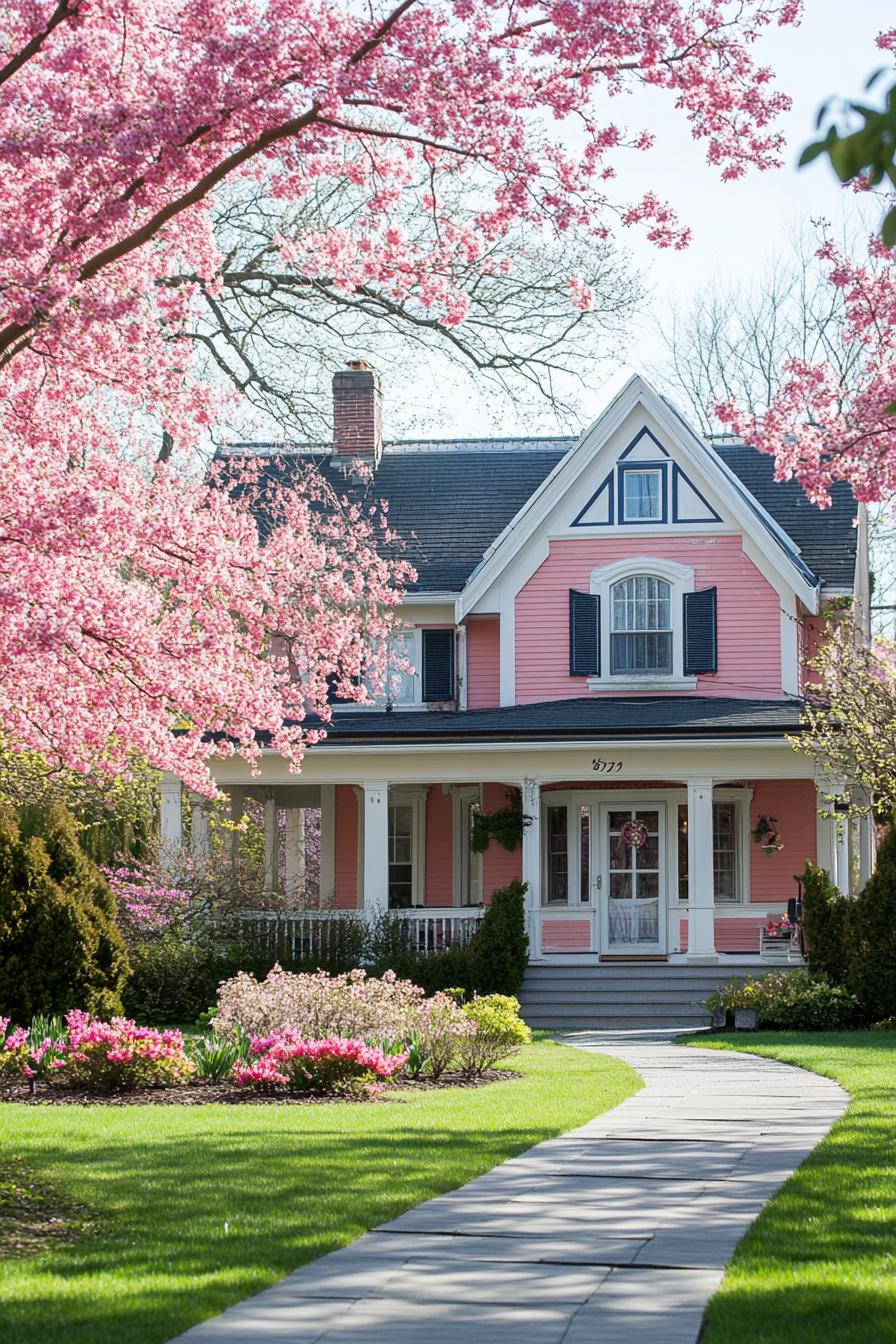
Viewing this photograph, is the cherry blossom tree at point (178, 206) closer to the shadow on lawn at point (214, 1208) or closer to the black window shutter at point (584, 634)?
the shadow on lawn at point (214, 1208)

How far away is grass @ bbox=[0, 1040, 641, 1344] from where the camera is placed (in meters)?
5.52

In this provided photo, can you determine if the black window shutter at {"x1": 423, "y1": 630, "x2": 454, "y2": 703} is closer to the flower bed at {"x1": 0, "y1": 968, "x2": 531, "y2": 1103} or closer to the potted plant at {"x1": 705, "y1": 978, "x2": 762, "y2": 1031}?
the potted plant at {"x1": 705, "y1": 978, "x2": 762, "y2": 1031}

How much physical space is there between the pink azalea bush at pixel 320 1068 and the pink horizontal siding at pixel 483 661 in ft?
40.0

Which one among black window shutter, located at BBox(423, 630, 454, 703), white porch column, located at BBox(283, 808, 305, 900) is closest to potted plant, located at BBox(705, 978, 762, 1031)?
black window shutter, located at BBox(423, 630, 454, 703)

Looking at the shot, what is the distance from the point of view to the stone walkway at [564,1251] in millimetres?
5152

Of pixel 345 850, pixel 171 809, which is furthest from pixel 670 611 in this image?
pixel 171 809

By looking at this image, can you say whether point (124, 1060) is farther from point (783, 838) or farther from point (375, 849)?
point (783, 838)

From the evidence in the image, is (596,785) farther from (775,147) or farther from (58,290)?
(58,290)

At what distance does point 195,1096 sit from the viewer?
12062 mm

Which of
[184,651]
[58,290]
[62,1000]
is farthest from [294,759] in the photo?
[58,290]

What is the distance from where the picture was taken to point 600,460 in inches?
932

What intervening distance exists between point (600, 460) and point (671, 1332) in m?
19.4

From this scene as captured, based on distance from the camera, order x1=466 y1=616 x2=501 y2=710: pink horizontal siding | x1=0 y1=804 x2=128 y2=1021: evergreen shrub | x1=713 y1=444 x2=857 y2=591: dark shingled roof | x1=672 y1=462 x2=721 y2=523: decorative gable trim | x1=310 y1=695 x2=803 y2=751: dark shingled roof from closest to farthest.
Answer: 1. x1=0 y1=804 x2=128 y2=1021: evergreen shrub
2. x1=310 y1=695 x2=803 y2=751: dark shingled roof
3. x1=672 y1=462 x2=721 y2=523: decorative gable trim
4. x1=713 y1=444 x2=857 y2=591: dark shingled roof
5. x1=466 y1=616 x2=501 y2=710: pink horizontal siding

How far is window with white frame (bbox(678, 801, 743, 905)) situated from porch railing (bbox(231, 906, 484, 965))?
367cm
